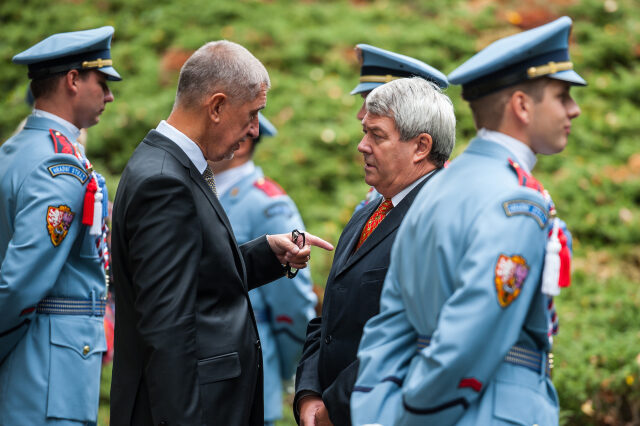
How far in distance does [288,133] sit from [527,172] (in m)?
6.16

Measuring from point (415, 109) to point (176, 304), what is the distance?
1.11 meters

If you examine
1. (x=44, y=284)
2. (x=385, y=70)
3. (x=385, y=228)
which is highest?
(x=385, y=70)

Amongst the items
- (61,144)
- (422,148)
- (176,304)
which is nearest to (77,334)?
(61,144)

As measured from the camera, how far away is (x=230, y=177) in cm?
480

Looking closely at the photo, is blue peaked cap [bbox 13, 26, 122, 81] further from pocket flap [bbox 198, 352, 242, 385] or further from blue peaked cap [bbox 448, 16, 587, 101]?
blue peaked cap [bbox 448, 16, 587, 101]

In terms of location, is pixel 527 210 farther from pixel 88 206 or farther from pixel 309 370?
pixel 88 206

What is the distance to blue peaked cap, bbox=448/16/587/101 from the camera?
2086 millimetres

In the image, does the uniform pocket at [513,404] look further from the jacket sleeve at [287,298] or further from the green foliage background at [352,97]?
the green foliage background at [352,97]

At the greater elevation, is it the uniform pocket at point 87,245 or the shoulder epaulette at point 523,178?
the shoulder epaulette at point 523,178

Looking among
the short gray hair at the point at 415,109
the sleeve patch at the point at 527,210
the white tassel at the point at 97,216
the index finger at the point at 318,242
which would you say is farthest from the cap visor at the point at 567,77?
the white tassel at the point at 97,216

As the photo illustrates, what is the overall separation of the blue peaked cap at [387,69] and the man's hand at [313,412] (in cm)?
164

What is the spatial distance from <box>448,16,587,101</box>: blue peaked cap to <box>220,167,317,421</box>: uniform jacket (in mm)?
2576

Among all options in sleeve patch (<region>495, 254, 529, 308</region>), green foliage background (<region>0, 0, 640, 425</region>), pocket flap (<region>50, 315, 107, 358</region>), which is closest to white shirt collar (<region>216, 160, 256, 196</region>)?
pocket flap (<region>50, 315, 107, 358</region>)

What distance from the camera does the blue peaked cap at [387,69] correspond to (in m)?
3.61
